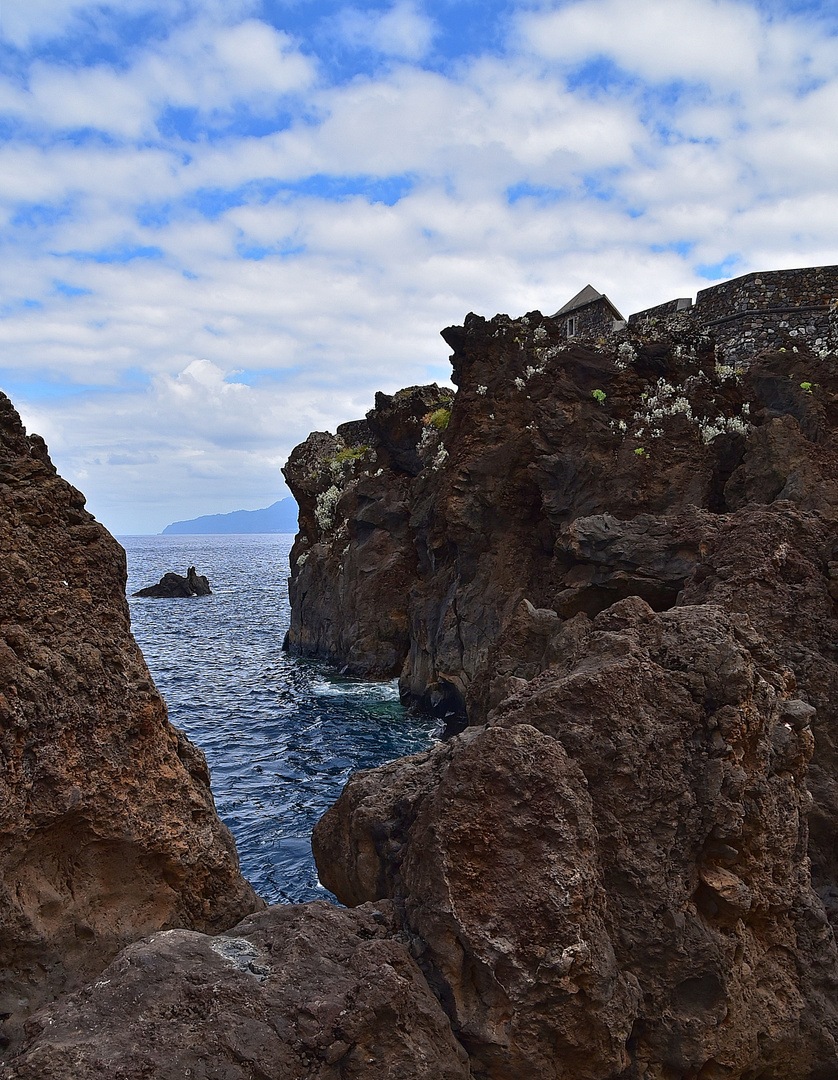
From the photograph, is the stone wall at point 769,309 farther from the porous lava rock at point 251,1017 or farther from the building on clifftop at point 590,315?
the porous lava rock at point 251,1017

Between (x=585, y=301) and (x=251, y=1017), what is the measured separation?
103 feet

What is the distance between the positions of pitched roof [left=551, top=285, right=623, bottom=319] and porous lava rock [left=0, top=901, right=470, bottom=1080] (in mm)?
28937

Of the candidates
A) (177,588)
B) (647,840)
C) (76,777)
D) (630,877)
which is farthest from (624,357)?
(177,588)

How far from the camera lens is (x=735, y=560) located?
9.34m

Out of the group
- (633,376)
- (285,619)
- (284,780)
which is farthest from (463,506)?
(285,619)

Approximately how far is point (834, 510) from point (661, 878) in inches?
382

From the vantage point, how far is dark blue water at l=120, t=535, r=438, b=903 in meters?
15.6

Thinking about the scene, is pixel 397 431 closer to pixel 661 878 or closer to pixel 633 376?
pixel 633 376

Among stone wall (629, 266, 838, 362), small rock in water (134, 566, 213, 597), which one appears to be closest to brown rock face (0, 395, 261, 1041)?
stone wall (629, 266, 838, 362)

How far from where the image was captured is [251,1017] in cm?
417

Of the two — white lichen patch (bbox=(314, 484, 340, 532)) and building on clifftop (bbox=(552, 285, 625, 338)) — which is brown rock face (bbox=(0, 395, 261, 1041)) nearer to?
building on clifftop (bbox=(552, 285, 625, 338))

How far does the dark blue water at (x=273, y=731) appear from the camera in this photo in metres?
15.6

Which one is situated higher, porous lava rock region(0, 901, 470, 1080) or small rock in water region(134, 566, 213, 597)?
porous lava rock region(0, 901, 470, 1080)

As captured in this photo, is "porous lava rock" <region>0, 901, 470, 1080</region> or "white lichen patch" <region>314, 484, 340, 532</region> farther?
"white lichen patch" <region>314, 484, 340, 532</region>
